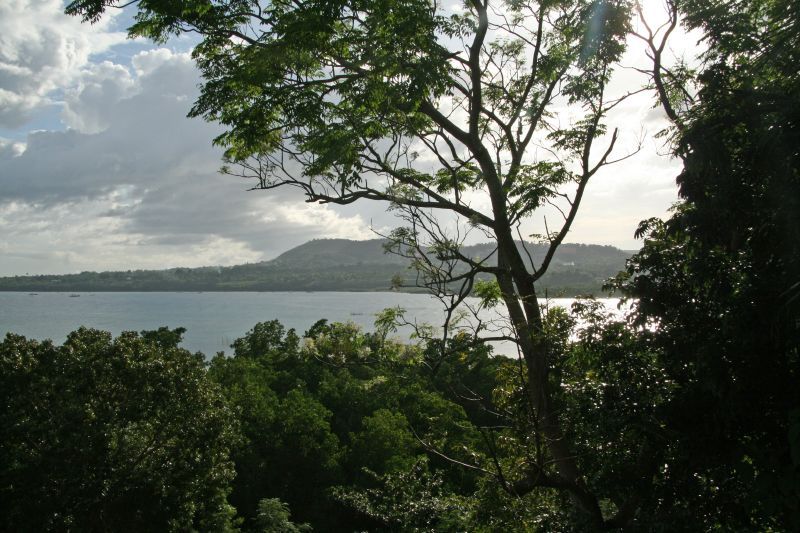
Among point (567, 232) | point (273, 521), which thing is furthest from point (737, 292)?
point (273, 521)

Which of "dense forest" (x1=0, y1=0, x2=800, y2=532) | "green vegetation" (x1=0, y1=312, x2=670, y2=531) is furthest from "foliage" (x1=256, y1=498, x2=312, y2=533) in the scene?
"dense forest" (x1=0, y1=0, x2=800, y2=532)

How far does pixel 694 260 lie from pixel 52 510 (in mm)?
12971

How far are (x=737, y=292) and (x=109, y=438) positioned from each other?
40.5ft

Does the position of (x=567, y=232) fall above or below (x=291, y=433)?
above

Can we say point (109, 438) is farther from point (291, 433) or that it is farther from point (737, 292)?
point (737, 292)

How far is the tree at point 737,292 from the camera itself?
4.33 meters

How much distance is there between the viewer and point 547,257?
6848 millimetres

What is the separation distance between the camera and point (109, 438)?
491 inches

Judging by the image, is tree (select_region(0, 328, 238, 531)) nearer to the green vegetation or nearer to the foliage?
the green vegetation

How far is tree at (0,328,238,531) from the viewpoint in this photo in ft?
39.6

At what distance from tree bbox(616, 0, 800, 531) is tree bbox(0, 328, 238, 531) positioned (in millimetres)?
11451

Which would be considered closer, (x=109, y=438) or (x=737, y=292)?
(x=737, y=292)

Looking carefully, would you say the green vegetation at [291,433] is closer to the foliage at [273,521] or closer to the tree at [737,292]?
the foliage at [273,521]

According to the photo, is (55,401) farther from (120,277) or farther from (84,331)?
(120,277)
